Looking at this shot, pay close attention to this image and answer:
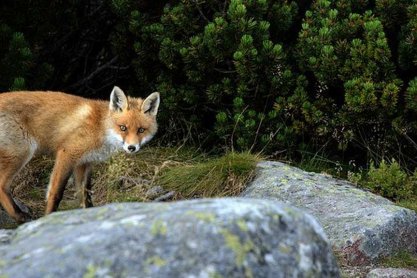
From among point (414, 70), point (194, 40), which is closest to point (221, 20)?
point (194, 40)

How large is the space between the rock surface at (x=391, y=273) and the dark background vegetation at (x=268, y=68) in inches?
103

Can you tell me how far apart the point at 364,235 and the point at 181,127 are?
135 inches

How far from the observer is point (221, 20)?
7.43 metres

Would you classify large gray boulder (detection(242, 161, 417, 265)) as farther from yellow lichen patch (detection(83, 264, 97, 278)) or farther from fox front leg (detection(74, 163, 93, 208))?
yellow lichen patch (detection(83, 264, 97, 278))

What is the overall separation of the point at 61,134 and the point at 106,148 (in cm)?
43

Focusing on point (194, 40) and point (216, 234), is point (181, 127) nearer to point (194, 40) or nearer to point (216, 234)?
point (194, 40)

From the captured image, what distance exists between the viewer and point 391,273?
500cm

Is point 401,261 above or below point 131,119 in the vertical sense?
below

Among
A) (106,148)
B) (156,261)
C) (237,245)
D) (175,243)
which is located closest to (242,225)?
(237,245)

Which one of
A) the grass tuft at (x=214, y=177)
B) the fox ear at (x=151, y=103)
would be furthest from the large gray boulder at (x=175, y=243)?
the grass tuft at (x=214, y=177)

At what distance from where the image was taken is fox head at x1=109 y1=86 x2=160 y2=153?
624 centimetres

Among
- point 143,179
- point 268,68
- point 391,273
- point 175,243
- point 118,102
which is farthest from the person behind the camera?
point 268,68

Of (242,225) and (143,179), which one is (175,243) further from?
(143,179)

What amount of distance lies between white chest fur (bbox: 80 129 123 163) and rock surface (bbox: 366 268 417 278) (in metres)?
2.54
